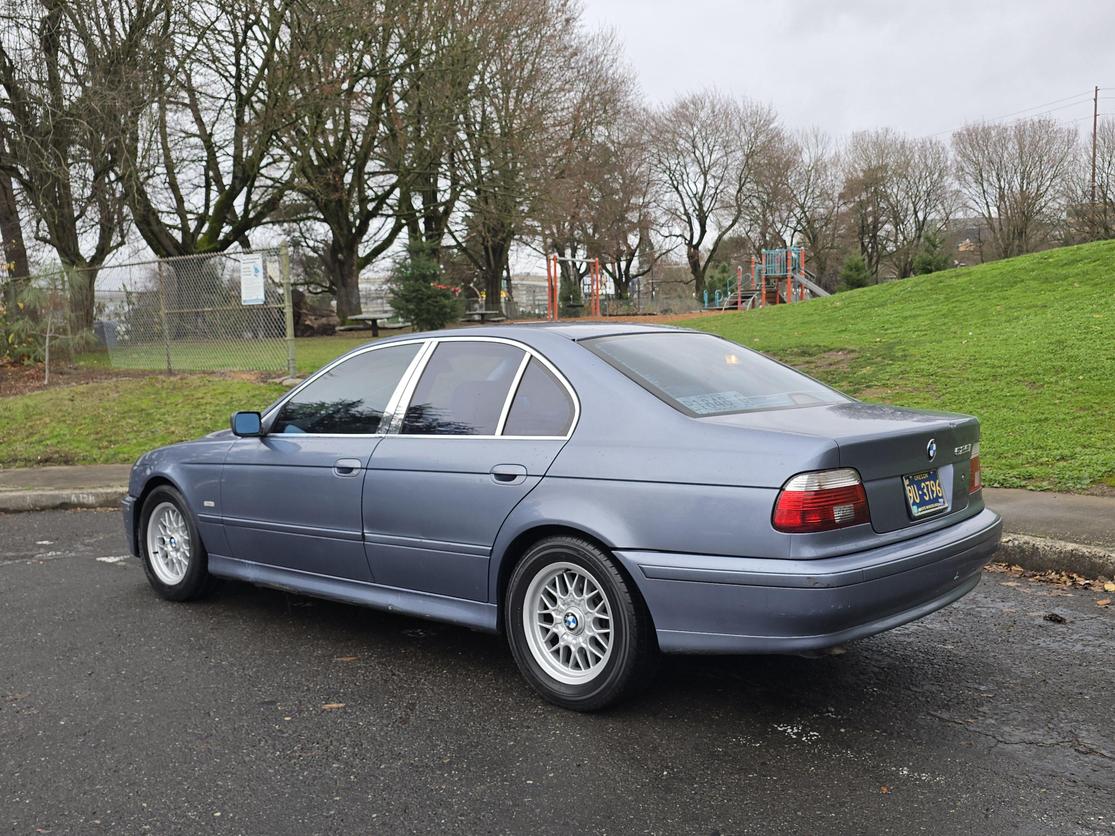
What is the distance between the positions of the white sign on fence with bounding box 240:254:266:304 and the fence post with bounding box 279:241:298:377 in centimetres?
46

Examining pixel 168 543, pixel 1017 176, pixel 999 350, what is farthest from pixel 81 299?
pixel 1017 176

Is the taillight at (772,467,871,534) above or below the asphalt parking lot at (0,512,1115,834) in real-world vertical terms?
above

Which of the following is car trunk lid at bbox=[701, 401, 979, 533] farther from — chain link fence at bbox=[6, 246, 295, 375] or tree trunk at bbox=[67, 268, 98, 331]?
tree trunk at bbox=[67, 268, 98, 331]

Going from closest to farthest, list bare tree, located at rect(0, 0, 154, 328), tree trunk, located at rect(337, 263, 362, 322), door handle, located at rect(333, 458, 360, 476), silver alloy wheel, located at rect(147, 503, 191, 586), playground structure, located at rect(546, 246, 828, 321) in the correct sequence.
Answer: door handle, located at rect(333, 458, 360, 476), silver alloy wheel, located at rect(147, 503, 191, 586), bare tree, located at rect(0, 0, 154, 328), tree trunk, located at rect(337, 263, 362, 322), playground structure, located at rect(546, 246, 828, 321)

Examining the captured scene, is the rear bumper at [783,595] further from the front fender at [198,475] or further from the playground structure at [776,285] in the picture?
the playground structure at [776,285]

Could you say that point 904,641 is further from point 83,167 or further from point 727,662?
point 83,167

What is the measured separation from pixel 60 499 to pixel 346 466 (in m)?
5.67

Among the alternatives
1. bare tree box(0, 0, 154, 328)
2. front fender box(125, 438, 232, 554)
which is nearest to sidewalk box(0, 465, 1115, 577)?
front fender box(125, 438, 232, 554)

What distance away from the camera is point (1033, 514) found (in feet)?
21.6

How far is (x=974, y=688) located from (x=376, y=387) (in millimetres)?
2985

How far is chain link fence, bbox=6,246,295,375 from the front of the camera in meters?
14.8

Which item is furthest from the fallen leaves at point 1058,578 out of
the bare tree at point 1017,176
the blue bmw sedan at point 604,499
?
the bare tree at point 1017,176

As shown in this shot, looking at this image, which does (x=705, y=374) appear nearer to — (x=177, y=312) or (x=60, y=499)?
(x=60, y=499)

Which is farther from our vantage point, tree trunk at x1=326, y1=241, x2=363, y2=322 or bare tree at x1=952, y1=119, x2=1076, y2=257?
bare tree at x1=952, y1=119, x2=1076, y2=257
